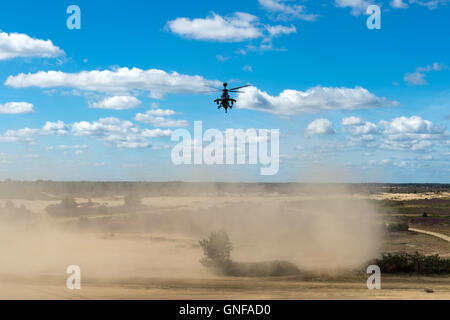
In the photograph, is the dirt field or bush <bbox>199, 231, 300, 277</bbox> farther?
bush <bbox>199, 231, 300, 277</bbox>

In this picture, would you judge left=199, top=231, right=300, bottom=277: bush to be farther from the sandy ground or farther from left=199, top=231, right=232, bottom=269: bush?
the sandy ground

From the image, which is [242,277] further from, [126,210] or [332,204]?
[126,210]

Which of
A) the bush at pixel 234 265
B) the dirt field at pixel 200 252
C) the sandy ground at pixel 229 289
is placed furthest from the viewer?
the bush at pixel 234 265

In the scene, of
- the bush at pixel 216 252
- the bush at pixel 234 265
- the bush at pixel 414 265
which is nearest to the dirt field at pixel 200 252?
the bush at pixel 216 252

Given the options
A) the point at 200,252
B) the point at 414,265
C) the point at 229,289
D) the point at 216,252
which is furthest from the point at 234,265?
the point at 414,265

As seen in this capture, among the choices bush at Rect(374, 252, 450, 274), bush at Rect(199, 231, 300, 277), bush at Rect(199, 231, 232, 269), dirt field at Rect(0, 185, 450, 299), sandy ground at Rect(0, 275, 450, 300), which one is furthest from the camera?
bush at Rect(199, 231, 232, 269)

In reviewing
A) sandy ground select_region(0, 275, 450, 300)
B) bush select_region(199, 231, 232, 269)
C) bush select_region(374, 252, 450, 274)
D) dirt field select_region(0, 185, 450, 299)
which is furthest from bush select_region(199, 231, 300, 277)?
bush select_region(374, 252, 450, 274)

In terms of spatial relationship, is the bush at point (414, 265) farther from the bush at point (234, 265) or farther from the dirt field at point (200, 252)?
the bush at point (234, 265)
